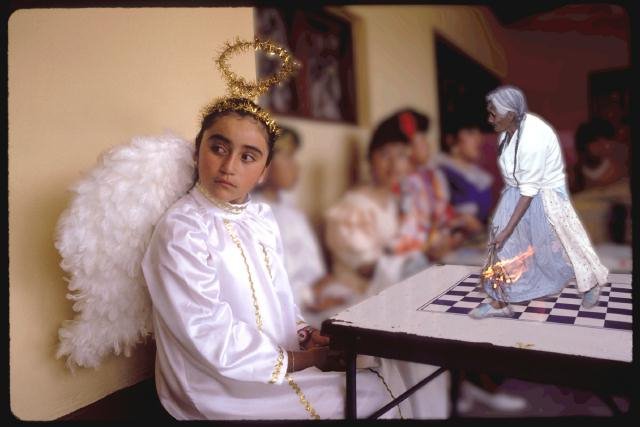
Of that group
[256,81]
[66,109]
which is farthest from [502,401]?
[66,109]

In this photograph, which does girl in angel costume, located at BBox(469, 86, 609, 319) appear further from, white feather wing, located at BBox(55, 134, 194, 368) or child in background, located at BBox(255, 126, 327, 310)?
white feather wing, located at BBox(55, 134, 194, 368)

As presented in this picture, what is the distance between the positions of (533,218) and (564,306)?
166 mm

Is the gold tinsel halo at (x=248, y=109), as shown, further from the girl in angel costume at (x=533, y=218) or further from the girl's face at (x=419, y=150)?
the girl in angel costume at (x=533, y=218)

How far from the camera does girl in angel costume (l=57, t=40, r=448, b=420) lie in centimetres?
91

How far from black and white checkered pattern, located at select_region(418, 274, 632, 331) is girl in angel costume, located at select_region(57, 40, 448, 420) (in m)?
0.24

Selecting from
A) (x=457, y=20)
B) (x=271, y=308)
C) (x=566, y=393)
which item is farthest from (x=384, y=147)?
(x=566, y=393)

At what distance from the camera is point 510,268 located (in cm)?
91

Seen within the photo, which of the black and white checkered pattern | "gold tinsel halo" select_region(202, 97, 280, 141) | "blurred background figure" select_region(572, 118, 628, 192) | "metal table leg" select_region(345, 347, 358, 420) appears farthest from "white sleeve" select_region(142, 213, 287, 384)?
"blurred background figure" select_region(572, 118, 628, 192)

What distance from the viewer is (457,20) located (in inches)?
38.0

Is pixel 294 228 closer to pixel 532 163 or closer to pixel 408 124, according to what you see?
pixel 408 124

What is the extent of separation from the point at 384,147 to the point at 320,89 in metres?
0.17

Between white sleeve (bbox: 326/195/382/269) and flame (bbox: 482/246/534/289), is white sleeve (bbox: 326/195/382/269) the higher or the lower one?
the higher one

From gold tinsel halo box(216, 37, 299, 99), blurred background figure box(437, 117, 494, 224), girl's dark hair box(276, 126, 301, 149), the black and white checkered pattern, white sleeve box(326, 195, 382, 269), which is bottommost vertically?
the black and white checkered pattern

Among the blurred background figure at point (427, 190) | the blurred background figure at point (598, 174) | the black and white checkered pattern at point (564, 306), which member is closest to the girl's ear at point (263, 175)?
the blurred background figure at point (427, 190)
